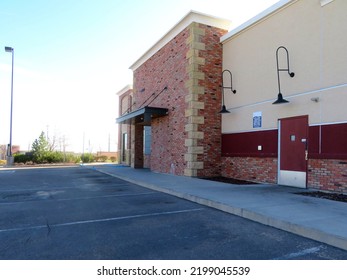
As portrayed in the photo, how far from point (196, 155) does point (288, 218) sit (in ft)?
28.4

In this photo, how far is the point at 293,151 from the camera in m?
11.1

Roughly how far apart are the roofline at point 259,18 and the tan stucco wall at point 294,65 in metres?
0.09

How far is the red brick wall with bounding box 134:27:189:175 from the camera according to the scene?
15.7 meters

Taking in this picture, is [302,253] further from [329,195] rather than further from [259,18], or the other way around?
[259,18]

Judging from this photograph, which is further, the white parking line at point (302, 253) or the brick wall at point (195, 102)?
the brick wall at point (195, 102)

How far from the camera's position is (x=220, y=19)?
50.0ft

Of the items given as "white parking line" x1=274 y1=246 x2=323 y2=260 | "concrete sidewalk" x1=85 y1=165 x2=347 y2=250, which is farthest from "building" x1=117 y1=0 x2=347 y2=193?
"white parking line" x1=274 y1=246 x2=323 y2=260

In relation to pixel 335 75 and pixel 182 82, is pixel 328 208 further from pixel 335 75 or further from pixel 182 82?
pixel 182 82

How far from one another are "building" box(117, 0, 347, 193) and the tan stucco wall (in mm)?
33

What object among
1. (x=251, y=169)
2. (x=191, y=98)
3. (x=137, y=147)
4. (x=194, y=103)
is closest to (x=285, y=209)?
(x=251, y=169)

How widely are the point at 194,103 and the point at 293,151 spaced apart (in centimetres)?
520

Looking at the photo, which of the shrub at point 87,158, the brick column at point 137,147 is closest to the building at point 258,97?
the brick column at point 137,147

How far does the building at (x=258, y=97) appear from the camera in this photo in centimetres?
978

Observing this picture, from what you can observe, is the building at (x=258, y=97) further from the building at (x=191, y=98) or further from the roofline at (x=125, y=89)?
the roofline at (x=125, y=89)
